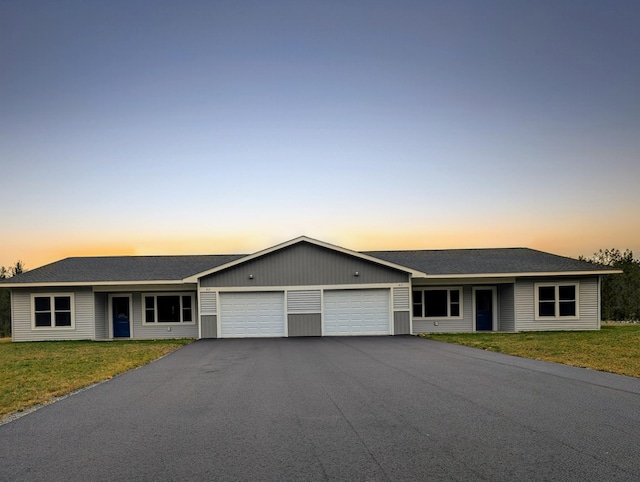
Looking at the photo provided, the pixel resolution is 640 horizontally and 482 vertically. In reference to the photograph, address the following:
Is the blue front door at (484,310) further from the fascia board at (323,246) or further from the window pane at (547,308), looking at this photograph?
the fascia board at (323,246)

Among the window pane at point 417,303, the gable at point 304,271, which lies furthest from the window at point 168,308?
the window pane at point 417,303

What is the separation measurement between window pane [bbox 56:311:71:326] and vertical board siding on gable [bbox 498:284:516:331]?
19758 millimetres

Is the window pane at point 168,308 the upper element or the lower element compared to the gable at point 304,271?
lower

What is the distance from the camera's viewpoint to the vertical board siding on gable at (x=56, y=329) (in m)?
24.8

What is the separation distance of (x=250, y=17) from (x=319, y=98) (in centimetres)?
414

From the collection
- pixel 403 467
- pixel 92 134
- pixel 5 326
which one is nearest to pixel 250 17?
pixel 92 134

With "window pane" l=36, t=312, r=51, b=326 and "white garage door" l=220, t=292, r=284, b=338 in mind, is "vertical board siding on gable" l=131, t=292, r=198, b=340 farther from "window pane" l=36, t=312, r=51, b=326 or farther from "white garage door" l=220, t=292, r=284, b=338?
"window pane" l=36, t=312, r=51, b=326

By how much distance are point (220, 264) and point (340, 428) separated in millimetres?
22015

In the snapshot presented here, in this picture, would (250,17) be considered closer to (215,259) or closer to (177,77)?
(177,77)

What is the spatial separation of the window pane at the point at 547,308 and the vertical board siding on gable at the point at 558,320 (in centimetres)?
33

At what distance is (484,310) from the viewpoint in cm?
2652

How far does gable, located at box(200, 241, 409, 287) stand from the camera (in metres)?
23.9

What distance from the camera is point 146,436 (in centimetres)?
651

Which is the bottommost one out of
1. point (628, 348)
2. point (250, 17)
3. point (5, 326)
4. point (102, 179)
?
point (5, 326)
